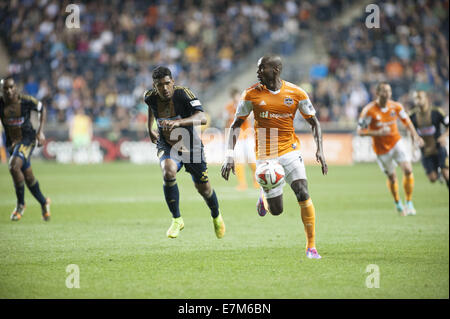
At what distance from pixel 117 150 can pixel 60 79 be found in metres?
4.75

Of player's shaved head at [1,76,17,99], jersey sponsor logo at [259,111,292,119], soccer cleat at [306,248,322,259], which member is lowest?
soccer cleat at [306,248,322,259]

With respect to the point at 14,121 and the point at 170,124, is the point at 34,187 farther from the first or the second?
the point at 170,124

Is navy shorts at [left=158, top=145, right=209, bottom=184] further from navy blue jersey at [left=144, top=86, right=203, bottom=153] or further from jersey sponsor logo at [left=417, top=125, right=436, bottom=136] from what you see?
jersey sponsor logo at [left=417, top=125, right=436, bottom=136]

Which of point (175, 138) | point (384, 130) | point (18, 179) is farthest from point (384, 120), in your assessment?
point (18, 179)

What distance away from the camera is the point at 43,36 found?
106ft

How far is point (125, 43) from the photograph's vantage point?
32.4 metres

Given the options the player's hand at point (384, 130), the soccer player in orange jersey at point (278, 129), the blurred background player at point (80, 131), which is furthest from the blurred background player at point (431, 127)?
the blurred background player at point (80, 131)

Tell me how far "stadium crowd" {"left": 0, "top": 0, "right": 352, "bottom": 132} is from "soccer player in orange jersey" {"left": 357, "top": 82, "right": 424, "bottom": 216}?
17.7m

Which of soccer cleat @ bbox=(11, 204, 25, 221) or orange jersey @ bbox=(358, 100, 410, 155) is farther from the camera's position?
orange jersey @ bbox=(358, 100, 410, 155)

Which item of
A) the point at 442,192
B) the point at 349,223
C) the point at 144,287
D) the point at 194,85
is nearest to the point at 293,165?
the point at 144,287

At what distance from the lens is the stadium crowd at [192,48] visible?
28.6m

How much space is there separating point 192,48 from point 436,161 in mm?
19053

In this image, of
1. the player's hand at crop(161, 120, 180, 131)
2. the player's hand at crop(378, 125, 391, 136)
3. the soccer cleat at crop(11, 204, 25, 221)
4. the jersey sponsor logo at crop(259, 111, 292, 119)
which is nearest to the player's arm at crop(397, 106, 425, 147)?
the player's hand at crop(378, 125, 391, 136)

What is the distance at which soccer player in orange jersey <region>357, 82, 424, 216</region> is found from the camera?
42.8 feet
